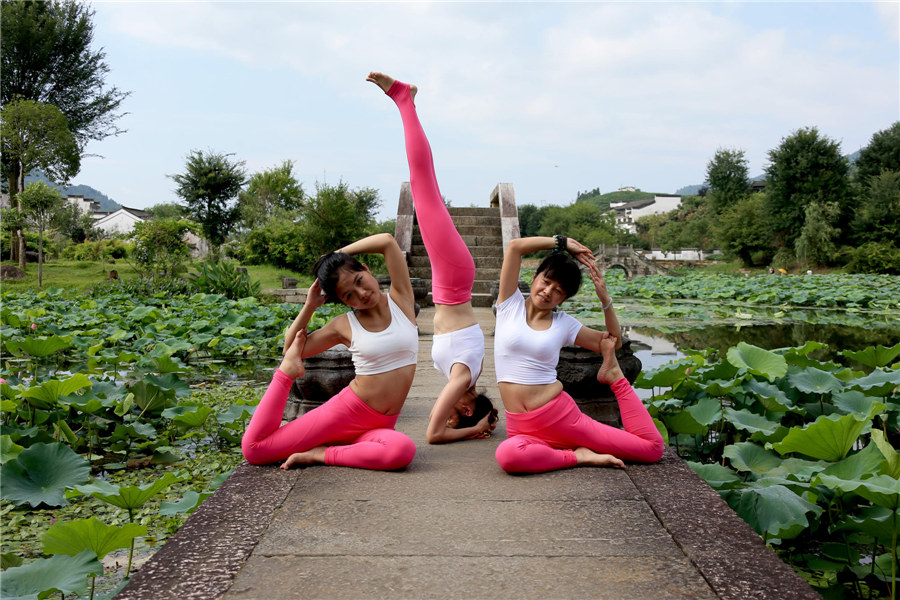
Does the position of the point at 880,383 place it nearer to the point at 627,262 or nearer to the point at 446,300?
the point at 446,300

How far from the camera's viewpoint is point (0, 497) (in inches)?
92.4

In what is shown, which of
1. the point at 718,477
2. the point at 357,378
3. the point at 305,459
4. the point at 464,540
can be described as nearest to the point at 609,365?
the point at 718,477

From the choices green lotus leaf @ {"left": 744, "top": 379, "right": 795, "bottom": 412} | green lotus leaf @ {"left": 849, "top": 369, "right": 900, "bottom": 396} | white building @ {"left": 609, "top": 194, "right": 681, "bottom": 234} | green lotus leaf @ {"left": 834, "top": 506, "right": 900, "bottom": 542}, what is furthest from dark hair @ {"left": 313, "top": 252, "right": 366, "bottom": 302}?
white building @ {"left": 609, "top": 194, "right": 681, "bottom": 234}

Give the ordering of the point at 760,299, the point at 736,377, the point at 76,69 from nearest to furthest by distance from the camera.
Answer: the point at 736,377, the point at 760,299, the point at 76,69

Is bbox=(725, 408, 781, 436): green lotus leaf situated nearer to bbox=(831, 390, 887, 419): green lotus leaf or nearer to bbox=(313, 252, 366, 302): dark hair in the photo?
bbox=(831, 390, 887, 419): green lotus leaf

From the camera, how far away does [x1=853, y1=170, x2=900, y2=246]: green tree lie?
26.6 m

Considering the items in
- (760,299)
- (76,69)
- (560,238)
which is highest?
(76,69)

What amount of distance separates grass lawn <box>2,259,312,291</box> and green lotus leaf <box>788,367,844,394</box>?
38.5ft

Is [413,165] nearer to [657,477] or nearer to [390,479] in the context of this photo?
[390,479]

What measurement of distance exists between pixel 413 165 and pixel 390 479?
4.55 ft

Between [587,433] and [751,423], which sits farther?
[751,423]

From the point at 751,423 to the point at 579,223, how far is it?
57429 millimetres

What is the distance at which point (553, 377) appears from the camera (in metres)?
2.67

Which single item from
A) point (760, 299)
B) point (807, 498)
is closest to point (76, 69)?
point (760, 299)
